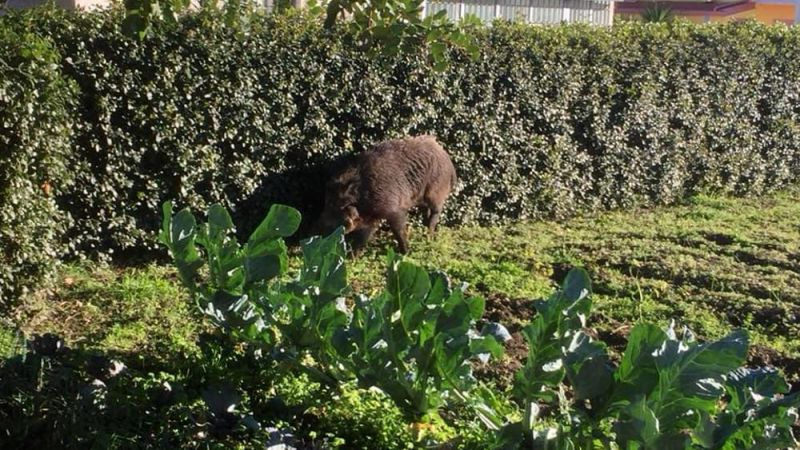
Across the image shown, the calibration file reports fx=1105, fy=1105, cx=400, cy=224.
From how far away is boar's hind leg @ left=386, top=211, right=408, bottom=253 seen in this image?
1034cm

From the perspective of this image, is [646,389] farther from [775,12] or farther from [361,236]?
[775,12]

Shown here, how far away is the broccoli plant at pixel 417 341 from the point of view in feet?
13.6

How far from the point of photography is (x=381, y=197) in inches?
404

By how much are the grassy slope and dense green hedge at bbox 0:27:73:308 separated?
0.38 meters

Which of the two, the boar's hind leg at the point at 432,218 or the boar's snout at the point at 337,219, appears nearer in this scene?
the boar's snout at the point at 337,219

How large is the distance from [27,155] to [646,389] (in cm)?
522

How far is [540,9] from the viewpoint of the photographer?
2264 cm

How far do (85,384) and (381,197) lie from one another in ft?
18.2

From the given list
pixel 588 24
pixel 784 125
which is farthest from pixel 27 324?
pixel 784 125

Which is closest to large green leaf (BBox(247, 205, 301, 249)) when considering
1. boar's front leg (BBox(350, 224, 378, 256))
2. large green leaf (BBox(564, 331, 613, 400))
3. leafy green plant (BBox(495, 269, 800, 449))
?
leafy green plant (BBox(495, 269, 800, 449))

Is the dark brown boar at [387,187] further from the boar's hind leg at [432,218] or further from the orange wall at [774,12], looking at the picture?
the orange wall at [774,12]

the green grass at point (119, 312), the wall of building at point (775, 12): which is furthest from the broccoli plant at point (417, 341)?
the wall of building at point (775, 12)

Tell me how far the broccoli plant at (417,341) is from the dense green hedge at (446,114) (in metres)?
5.07

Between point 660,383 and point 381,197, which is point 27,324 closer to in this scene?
point 381,197
